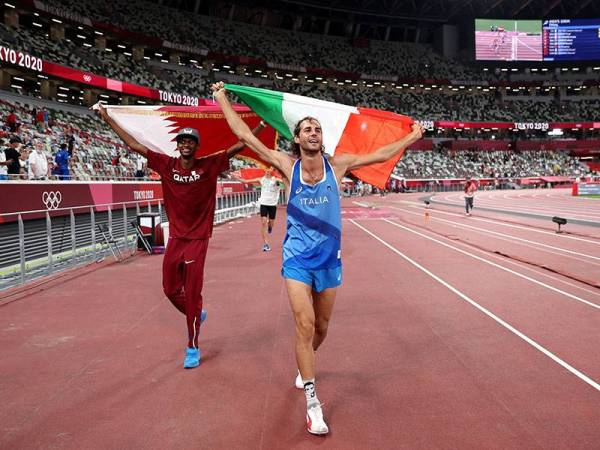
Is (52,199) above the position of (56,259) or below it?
above

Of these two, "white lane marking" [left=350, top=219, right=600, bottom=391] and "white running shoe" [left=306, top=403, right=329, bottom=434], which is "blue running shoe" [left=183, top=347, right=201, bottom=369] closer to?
"white running shoe" [left=306, top=403, right=329, bottom=434]

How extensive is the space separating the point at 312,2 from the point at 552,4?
35.3 m

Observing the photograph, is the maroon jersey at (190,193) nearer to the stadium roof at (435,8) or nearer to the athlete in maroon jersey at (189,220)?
the athlete in maroon jersey at (189,220)

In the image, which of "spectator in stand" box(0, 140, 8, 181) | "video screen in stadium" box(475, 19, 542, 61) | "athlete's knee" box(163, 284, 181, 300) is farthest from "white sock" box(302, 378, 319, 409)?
"video screen in stadium" box(475, 19, 542, 61)

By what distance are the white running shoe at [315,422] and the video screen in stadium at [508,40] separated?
7557 cm

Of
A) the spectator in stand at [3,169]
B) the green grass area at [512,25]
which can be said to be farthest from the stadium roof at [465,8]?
the spectator in stand at [3,169]

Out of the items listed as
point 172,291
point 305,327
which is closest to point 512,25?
point 172,291

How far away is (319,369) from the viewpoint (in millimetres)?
4199

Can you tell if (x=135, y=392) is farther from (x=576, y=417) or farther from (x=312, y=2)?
(x=312, y=2)

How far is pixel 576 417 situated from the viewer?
3.24 metres

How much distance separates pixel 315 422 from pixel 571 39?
81145mm

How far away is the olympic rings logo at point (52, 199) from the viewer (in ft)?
32.8

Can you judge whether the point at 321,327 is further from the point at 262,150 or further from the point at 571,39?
the point at 571,39

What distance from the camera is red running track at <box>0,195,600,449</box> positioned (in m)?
3.08
